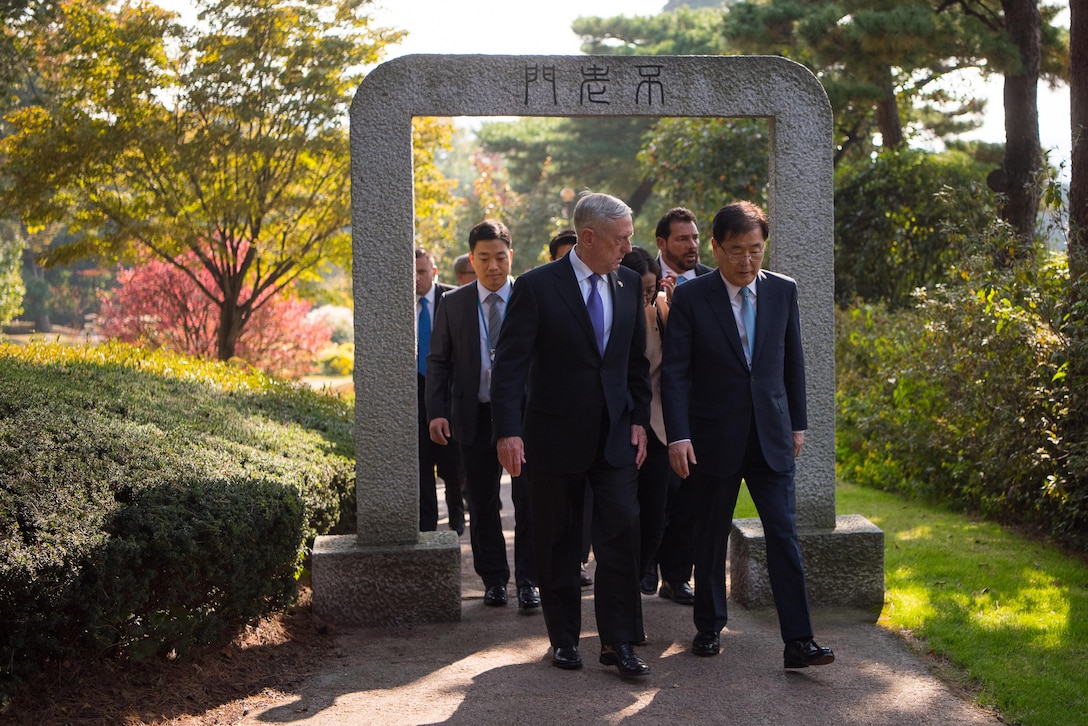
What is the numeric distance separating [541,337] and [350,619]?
2073mm

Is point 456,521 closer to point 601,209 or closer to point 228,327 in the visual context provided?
point 601,209

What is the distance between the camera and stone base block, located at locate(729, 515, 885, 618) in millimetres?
6109

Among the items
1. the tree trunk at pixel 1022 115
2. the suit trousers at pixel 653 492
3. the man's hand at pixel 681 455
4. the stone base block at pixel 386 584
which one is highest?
the tree trunk at pixel 1022 115

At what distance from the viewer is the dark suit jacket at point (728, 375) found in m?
5.04

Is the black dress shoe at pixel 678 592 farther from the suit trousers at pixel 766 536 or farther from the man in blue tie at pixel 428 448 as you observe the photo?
the man in blue tie at pixel 428 448

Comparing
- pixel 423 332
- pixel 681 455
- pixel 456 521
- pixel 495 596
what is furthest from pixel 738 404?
pixel 456 521

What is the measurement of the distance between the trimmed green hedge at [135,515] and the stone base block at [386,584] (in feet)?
1.08

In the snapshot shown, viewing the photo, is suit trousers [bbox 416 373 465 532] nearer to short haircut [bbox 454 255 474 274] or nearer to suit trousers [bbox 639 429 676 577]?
short haircut [bbox 454 255 474 274]

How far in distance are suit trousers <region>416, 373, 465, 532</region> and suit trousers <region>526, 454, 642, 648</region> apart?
7.58ft

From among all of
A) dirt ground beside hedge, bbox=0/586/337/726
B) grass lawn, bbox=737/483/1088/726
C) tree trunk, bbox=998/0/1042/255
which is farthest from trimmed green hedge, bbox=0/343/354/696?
tree trunk, bbox=998/0/1042/255

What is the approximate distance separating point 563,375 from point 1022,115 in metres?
10.2

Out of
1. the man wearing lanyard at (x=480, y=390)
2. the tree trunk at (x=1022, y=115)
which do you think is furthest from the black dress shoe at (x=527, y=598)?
the tree trunk at (x=1022, y=115)

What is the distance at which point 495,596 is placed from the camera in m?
6.50

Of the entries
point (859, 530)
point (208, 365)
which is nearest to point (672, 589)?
point (859, 530)
